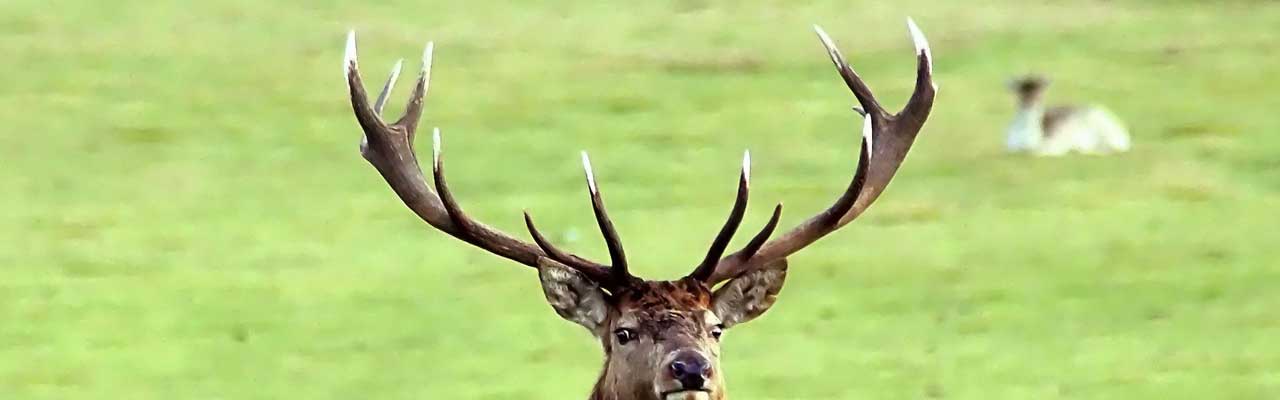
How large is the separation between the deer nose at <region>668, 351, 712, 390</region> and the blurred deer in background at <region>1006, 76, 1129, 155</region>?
1189 centimetres

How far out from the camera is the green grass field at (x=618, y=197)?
35.3ft

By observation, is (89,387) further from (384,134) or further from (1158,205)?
(1158,205)

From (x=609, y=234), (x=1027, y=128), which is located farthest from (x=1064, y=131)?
(x=609, y=234)

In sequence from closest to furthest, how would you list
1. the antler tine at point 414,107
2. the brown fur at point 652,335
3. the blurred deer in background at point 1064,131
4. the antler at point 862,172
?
the brown fur at point 652,335
the antler at point 862,172
the antler tine at point 414,107
the blurred deer in background at point 1064,131

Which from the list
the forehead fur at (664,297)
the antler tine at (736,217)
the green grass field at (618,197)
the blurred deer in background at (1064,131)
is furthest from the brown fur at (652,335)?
the blurred deer in background at (1064,131)

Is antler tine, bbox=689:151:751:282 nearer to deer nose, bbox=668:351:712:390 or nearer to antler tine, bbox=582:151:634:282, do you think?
antler tine, bbox=582:151:634:282

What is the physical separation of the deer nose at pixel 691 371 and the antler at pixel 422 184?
463mm

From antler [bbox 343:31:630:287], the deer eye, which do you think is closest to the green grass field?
antler [bbox 343:31:630:287]

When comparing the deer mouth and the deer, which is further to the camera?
the deer

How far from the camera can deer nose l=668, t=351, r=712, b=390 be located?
550 cm

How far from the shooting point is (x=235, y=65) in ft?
67.2

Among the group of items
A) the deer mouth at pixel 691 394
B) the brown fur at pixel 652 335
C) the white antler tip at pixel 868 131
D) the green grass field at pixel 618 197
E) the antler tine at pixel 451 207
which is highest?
the green grass field at pixel 618 197

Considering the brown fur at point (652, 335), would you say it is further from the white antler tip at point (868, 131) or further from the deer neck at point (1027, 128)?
the deer neck at point (1027, 128)

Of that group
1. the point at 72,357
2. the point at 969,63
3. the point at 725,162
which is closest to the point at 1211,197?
the point at 725,162
